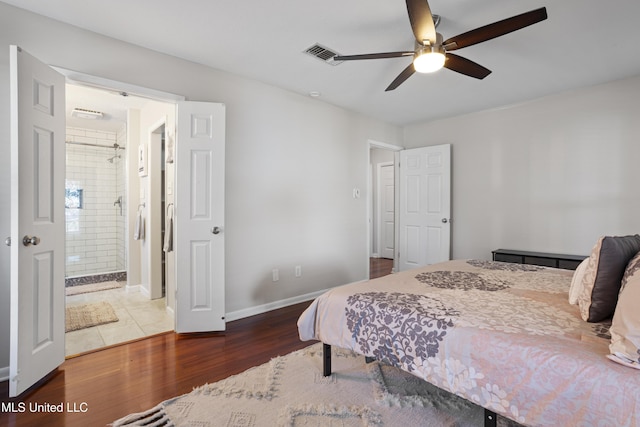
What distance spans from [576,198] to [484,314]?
3.15 meters

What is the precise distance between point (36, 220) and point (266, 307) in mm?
2139

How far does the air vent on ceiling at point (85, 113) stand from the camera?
4361mm

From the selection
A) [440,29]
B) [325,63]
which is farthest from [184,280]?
[440,29]

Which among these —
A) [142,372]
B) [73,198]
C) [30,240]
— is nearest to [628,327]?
[142,372]

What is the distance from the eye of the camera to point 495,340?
4.26 feet

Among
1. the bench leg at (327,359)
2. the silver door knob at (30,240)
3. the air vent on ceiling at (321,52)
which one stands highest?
the air vent on ceiling at (321,52)

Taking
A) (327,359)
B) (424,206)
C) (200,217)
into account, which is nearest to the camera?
(327,359)

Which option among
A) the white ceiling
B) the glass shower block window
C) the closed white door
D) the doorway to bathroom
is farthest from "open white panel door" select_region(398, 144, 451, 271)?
the glass shower block window

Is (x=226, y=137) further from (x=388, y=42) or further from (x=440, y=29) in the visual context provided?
(x=440, y=29)

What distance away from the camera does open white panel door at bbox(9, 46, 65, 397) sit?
1894 mm

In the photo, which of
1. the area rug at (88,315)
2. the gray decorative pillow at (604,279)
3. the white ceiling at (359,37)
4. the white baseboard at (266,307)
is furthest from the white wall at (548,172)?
the area rug at (88,315)

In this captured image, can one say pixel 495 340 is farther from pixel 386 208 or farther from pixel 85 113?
pixel 386 208

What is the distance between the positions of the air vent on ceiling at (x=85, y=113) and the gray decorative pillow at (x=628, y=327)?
5.56m

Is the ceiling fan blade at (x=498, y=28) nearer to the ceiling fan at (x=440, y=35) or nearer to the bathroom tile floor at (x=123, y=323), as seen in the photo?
the ceiling fan at (x=440, y=35)
